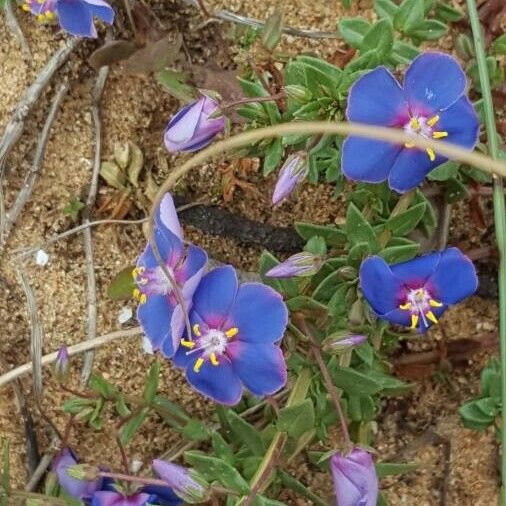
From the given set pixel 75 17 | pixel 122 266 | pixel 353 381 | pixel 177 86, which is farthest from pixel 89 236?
pixel 353 381

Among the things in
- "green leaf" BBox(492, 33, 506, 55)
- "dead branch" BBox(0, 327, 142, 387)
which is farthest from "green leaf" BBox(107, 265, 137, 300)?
"green leaf" BBox(492, 33, 506, 55)

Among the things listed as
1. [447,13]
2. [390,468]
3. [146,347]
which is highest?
[447,13]

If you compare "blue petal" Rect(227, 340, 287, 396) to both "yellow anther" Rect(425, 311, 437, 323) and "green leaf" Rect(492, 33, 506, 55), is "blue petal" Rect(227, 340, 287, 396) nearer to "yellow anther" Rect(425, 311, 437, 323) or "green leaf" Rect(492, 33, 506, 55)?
"yellow anther" Rect(425, 311, 437, 323)

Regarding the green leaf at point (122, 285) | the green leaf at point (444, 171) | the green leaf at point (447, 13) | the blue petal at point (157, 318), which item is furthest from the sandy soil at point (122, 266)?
the blue petal at point (157, 318)

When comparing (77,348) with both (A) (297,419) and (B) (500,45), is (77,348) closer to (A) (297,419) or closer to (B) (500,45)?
(A) (297,419)

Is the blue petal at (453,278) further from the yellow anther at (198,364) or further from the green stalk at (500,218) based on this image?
the yellow anther at (198,364)
